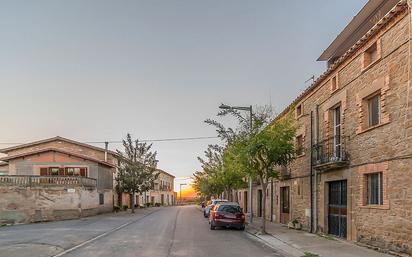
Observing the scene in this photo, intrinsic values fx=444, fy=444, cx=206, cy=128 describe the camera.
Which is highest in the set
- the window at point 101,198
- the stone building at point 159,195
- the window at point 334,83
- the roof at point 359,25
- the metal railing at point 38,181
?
the roof at point 359,25

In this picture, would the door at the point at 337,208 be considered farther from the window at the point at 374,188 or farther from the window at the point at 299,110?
the window at the point at 299,110

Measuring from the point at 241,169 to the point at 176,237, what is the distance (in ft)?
18.8

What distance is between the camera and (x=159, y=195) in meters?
100

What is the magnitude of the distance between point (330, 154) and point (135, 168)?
36746 millimetres

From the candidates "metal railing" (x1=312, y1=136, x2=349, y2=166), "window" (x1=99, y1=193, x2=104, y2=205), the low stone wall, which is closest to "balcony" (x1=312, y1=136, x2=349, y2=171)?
"metal railing" (x1=312, y1=136, x2=349, y2=166)

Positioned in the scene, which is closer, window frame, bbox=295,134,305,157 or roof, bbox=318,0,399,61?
roof, bbox=318,0,399,61

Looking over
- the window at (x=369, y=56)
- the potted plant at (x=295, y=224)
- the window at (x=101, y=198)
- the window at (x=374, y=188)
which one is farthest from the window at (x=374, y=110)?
the window at (x=101, y=198)

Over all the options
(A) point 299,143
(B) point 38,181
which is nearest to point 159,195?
(B) point 38,181

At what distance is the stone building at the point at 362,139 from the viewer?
42.9ft

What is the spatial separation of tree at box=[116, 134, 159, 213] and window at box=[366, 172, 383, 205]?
39351mm

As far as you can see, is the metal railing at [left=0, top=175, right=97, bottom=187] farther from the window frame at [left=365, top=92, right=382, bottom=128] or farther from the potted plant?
the window frame at [left=365, top=92, right=382, bottom=128]

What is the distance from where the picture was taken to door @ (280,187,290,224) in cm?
2753

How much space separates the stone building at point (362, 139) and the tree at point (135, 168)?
30.5 meters

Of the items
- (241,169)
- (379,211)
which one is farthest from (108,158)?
(379,211)
